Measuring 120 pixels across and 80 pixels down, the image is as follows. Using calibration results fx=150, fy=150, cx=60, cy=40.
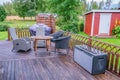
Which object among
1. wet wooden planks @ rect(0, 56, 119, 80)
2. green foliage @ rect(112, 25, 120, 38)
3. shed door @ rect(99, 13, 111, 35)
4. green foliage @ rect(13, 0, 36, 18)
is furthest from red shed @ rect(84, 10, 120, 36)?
green foliage @ rect(13, 0, 36, 18)

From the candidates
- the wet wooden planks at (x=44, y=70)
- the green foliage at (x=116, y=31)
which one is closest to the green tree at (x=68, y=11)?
the green foliage at (x=116, y=31)

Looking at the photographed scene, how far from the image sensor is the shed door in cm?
1298

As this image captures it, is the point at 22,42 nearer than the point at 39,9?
Yes

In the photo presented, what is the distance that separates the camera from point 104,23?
517 inches

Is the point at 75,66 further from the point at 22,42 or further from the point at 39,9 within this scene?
the point at 39,9

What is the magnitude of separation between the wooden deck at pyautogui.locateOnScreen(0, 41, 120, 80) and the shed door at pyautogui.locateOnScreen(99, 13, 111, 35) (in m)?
8.70

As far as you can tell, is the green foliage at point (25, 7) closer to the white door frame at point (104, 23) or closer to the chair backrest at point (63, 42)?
the white door frame at point (104, 23)

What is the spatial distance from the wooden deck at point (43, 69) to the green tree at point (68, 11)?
9026 millimetres

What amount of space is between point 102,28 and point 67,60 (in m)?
9.26

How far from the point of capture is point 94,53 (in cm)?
381

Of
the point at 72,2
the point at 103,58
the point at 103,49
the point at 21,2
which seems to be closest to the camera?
the point at 103,58

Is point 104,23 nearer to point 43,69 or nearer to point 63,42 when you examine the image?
point 63,42

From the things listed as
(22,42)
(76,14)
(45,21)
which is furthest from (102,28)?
(22,42)

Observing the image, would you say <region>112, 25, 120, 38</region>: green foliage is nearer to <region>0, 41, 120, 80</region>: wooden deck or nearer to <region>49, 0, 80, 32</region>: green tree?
<region>49, 0, 80, 32</region>: green tree
